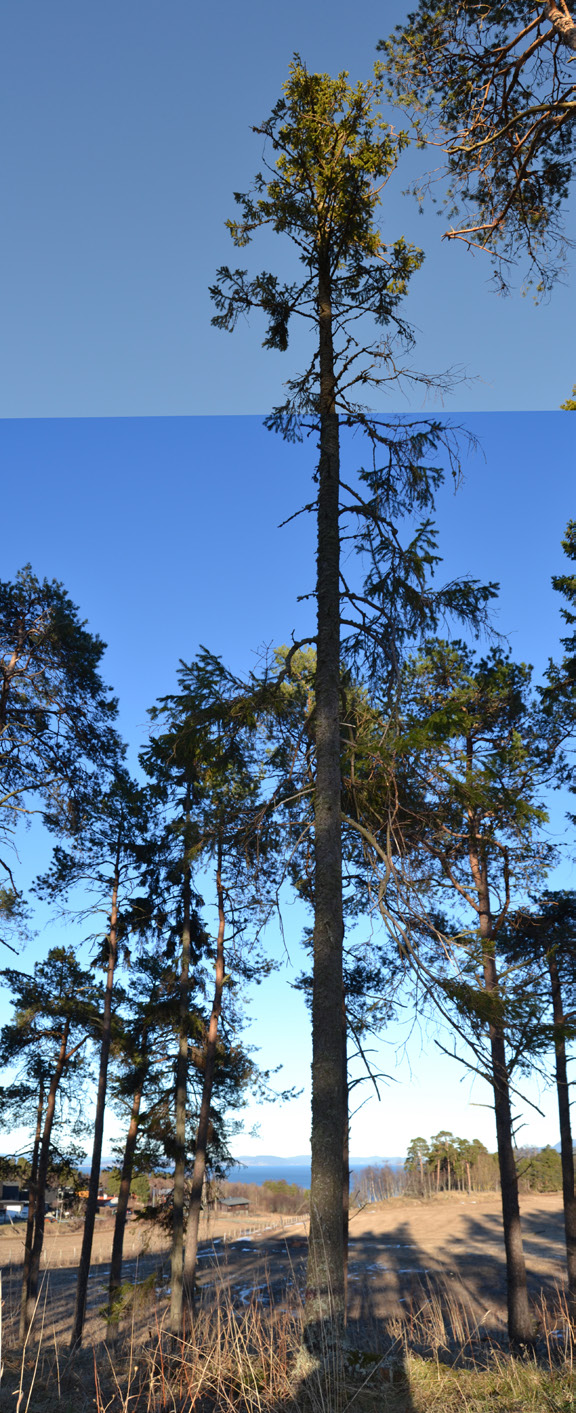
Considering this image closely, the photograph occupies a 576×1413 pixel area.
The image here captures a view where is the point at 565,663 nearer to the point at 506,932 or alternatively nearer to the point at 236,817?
the point at 506,932

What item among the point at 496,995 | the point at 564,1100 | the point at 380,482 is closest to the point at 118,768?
the point at 380,482

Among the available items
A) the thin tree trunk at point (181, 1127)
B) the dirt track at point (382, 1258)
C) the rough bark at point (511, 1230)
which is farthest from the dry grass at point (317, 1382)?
the dirt track at point (382, 1258)

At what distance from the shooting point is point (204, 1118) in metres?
17.5

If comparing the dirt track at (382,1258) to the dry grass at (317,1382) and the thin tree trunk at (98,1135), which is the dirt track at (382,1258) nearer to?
the thin tree trunk at (98,1135)

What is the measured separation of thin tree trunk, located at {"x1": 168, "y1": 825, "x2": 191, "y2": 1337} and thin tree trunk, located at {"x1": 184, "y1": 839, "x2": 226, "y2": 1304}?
376 mm

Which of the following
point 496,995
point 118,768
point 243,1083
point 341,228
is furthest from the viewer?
point 243,1083

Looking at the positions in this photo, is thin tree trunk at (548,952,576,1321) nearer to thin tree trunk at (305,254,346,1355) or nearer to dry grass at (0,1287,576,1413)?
thin tree trunk at (305,254,346,1355)

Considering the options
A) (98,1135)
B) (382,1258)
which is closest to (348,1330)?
(98,1135)

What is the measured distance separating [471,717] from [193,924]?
8.23 meters

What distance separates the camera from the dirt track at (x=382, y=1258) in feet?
68.4

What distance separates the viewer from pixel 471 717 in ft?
49.2

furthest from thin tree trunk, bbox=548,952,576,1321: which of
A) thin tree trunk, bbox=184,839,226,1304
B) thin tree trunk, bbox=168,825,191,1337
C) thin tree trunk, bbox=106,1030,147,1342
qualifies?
thin tree trunk, bbox=106,1030,147,1342

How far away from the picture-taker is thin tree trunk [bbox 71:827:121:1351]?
1719 cm

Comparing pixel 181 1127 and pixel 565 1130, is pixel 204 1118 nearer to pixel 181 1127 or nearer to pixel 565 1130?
pixel 181 1127
